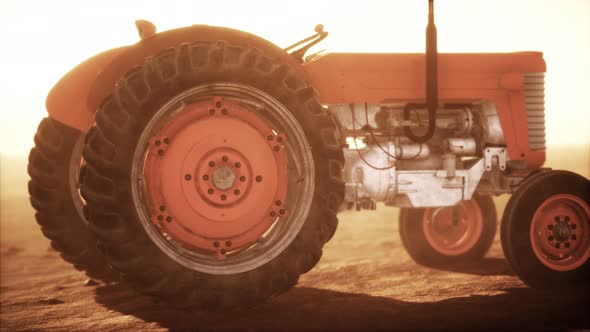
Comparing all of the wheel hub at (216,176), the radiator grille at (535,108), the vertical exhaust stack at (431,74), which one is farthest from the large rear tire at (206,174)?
the radiator grille at (535,108)

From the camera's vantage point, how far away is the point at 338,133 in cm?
466

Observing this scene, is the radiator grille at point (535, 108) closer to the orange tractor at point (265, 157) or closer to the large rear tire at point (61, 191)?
the orange tractor at point (265, 157)

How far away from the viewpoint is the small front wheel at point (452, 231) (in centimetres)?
570

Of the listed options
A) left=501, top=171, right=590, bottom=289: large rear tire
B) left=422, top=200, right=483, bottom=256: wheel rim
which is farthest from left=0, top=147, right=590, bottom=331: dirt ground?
left=422, top=200, right=483, bottom=256: wheel rim

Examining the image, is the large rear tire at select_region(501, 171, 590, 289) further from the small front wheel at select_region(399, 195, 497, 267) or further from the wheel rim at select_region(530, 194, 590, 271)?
the small front wheel at select_region(399, 195, 497, 267)

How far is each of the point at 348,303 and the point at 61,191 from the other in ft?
7.81

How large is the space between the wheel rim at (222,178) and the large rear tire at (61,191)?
5.10 feet

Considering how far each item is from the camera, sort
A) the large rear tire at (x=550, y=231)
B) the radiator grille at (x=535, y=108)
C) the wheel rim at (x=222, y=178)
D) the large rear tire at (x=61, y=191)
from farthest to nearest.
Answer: the radiator grille at (x=535, y=108) → the large rear tire at (x=61, y=191) → the large rear tire at (x=550, y=231) → the wheel rim at (x=222, y=178)

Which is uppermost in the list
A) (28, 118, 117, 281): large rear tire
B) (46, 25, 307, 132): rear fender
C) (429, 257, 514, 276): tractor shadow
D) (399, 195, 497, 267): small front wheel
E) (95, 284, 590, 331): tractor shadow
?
(46, 25, 307, 132): rear fender

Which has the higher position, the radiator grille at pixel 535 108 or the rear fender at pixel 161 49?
the rear fender at pixel 161 49

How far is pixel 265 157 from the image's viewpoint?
3.56 m

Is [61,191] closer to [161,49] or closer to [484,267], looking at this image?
[161,49]

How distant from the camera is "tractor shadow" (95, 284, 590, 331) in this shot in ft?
10.7

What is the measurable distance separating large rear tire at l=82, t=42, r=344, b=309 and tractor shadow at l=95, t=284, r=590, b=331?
0.17m
